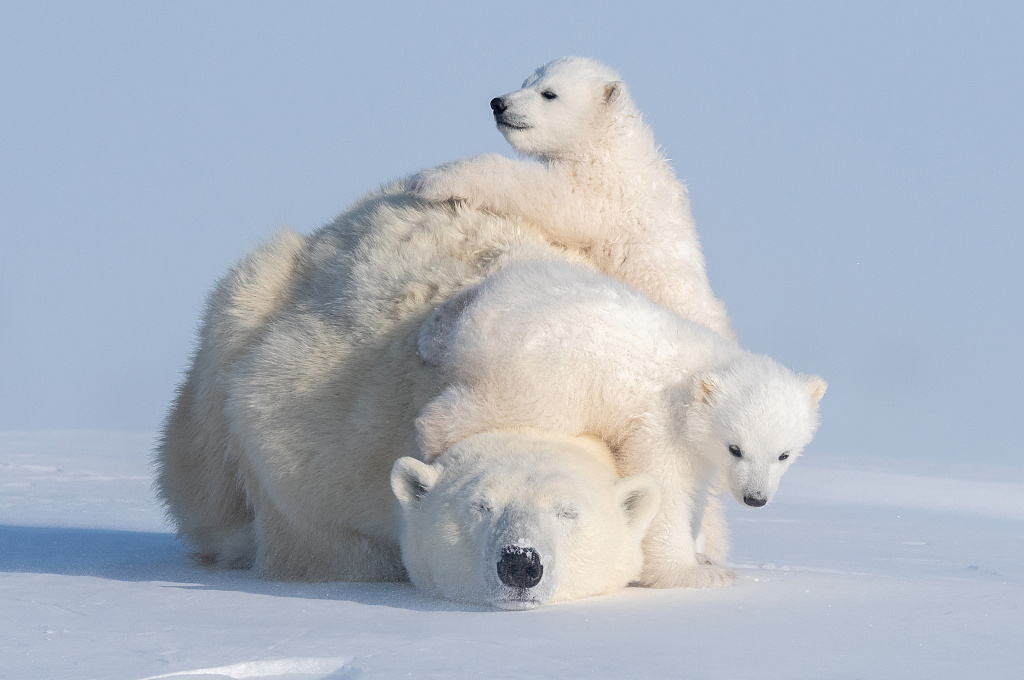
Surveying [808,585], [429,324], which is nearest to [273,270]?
[429,324]

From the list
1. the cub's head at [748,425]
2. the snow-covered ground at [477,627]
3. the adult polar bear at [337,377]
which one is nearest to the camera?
the snow-covered ground at [477,627]

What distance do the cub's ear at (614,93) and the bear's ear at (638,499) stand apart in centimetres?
238

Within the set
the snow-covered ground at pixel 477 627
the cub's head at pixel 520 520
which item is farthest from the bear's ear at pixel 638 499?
the snow-covered ground at pixel 477 627

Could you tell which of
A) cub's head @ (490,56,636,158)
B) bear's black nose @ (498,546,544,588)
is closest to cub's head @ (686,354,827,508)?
bear's black nose @ (498,546,544,588)

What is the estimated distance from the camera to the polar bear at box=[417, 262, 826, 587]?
12.5ft

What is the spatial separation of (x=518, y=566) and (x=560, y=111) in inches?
108

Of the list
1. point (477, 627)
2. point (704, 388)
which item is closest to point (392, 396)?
point (704, 388)

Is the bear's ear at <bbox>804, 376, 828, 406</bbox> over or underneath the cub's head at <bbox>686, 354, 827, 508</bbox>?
over

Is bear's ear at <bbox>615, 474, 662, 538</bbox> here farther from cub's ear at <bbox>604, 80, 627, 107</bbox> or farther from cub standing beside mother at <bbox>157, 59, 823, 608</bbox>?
cub's ear at <bbox>604, 80, 627, 107</bbox>

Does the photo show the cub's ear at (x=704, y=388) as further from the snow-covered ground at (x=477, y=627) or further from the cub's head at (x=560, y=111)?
the cub's head at (x=560, y=111)

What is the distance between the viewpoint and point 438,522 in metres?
3.61

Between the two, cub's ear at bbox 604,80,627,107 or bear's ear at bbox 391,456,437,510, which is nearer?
bear's ear at bbox 391,456,437,510

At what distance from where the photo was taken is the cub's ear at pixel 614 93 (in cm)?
548

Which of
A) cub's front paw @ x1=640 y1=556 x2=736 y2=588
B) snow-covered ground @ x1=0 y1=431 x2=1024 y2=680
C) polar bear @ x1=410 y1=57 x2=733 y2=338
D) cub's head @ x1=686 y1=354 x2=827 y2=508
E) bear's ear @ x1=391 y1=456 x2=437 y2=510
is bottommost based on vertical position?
snow-covered ground @ x1=0 y1=431 x2=1024 y2=680
